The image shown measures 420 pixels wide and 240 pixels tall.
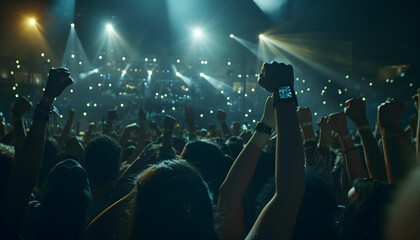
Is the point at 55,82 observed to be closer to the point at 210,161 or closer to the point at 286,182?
the point at 210,161

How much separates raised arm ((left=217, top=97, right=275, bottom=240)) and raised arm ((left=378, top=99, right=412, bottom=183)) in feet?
2.52

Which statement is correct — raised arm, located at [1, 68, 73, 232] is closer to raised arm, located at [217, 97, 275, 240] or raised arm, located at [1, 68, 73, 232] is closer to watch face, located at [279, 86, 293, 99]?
raised arm, located at [217, 97, 275, 240]

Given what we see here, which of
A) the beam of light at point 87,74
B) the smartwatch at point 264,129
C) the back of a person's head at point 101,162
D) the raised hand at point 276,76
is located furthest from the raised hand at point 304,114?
the beam of light at point 87,74

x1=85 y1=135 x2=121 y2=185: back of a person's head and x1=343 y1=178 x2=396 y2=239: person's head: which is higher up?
x1=85 y1=135 x2=121 y2=185: back of a person's head

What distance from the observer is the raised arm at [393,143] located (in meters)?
1.74

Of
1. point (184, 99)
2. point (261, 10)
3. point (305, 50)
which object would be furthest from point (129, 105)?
point (305, 50)

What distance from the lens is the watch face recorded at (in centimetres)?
137

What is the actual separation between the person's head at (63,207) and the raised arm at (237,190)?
3.12ft

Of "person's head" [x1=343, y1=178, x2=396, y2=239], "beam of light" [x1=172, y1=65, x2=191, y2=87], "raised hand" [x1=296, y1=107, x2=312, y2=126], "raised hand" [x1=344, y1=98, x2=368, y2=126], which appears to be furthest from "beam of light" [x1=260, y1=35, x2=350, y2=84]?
"person's head" [x1=343, y1=178, x2=396, y2=239]

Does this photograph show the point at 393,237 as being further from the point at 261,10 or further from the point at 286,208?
the point at 261,10

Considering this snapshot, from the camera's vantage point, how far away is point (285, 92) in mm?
1382

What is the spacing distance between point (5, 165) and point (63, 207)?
1.51 feet

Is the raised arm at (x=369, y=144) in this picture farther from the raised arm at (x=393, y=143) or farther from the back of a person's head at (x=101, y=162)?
the back of a person's head at (x=101, y=162)

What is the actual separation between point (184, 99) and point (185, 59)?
14.8ft
